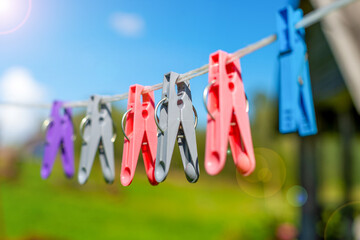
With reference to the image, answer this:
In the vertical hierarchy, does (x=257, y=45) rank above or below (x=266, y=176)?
below

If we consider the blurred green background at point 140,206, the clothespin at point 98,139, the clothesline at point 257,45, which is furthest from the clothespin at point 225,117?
the blurred green background at point 140,206

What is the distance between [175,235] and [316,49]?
412 centimetres

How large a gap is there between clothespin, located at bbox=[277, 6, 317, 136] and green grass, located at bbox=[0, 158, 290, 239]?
409 centimetres

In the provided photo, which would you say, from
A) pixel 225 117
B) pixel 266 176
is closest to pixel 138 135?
pixel 225 117

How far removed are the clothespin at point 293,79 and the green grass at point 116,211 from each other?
4.09 metres

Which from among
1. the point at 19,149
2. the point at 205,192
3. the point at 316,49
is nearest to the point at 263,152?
the point at 205,192

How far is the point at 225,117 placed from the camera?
24.8 inches

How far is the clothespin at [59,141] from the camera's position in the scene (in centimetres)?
110

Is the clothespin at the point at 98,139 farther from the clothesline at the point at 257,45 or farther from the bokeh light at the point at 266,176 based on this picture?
the bokeh light at the point at 266,176

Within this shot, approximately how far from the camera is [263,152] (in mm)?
13383

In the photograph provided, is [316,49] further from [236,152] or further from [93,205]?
[93,205]

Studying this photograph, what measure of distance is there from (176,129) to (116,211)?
21.7ft

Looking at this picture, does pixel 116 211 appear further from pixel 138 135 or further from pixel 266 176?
pixel 266 176

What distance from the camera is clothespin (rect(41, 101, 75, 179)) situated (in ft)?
3.60
